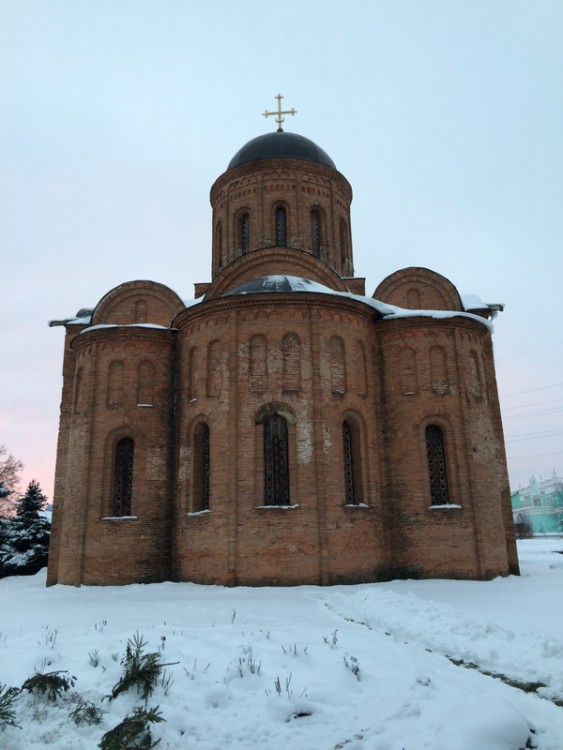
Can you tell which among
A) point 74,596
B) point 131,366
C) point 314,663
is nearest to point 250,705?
point 314,663

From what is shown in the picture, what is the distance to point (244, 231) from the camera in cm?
1948

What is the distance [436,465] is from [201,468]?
556 centimetres

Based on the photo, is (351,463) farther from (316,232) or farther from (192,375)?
(316,232)

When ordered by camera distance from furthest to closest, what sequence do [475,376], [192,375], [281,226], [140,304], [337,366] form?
1. [281,226]
2. [140,304]
3. [475,376]
4. [192,375]
5. [337,366]

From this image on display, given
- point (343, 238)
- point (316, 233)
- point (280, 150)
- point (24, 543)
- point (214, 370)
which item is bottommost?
point (24, 543)

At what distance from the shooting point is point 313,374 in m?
13.3

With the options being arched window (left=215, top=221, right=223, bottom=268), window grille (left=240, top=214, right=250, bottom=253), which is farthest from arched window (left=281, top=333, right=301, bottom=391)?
arched window (left=215, top=221, right=223, bottom=268)

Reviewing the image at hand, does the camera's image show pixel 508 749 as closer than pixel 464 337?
Yes

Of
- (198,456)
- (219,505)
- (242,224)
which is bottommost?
(219,505)

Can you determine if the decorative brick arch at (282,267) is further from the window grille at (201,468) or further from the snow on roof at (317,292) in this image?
the window grille at (201,468)

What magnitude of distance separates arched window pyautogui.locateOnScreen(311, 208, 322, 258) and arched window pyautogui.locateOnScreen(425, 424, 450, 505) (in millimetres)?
6992

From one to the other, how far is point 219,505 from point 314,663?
725 centimetres

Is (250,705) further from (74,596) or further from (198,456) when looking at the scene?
(198,456)

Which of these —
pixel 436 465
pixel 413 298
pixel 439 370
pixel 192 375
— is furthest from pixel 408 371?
pixel 192 375
